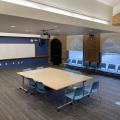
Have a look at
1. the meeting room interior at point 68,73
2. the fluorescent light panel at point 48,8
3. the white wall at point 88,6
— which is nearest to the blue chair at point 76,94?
the meeting room interior at point 68,73

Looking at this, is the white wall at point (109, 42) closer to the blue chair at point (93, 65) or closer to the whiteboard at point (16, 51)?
the blue chair at point (93, 65)

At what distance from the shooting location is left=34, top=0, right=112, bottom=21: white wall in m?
4.41

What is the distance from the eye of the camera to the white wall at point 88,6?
4.41 m

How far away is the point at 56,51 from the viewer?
13312mm

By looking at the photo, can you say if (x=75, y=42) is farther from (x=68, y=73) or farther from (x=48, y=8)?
(x=48, y=8)

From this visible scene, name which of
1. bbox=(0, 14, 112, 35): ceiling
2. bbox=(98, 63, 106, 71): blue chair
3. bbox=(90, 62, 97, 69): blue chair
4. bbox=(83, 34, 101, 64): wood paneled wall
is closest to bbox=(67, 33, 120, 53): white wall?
bbox=(83, 34, 101, 64): wood paneled wall

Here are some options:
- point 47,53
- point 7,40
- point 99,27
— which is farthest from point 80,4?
point 47,53

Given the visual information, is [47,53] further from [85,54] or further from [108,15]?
[108,15]

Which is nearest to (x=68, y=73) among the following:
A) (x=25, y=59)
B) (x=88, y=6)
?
(x=88, y=6)

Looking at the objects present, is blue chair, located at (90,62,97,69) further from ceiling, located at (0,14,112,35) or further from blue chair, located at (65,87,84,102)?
blue chair, located at (65,87,84,102)

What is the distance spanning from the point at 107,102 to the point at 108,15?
376cm

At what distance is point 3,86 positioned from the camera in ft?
22.7

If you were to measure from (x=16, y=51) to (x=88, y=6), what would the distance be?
7.91 metres

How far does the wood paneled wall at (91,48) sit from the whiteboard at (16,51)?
15.2 ft
